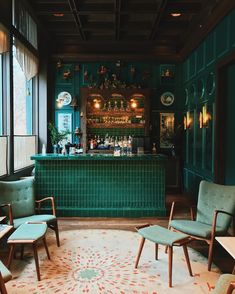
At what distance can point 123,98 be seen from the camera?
8461mm

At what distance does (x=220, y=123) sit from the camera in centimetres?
526

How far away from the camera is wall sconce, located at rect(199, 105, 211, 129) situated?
5.98 m

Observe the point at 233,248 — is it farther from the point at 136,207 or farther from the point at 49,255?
the point at 136,207

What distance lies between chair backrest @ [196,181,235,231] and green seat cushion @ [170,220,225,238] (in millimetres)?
132

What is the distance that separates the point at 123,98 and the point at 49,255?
17.9 ft

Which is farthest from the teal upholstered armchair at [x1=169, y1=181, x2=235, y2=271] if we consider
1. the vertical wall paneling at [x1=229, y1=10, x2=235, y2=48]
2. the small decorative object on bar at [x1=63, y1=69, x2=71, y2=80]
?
the small decorative object on bar at [x1=63, y1=69, x2=71, y2=80]

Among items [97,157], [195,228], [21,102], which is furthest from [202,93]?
[21,102]

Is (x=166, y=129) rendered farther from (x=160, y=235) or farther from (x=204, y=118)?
(x=160, y=235)

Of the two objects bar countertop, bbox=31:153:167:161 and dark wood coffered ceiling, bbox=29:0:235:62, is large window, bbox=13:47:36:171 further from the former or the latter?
dark wood coffered ceiling, bbox=29:0:235:62

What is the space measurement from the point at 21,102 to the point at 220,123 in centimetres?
423

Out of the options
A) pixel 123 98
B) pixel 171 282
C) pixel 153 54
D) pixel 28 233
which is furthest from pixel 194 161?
pixel 28 233

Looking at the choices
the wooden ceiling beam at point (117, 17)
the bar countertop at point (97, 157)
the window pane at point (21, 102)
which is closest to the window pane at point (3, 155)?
the bar countertop at point (97, 157)

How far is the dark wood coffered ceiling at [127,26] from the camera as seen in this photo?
19.1 feet

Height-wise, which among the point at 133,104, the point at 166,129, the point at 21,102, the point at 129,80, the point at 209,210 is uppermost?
the point at 129,80
